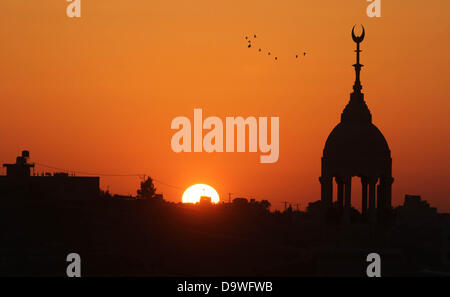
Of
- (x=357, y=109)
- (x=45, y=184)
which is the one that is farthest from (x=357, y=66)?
(x=45, y=184)

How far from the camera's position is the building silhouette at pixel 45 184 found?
171 metres

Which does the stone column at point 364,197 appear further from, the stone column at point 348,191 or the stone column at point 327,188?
the stone column at point 327,188

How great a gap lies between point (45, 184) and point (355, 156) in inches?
3355

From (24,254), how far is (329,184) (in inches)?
1824

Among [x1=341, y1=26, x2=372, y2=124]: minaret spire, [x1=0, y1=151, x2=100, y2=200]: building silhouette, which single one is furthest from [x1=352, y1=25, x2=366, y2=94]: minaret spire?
[x1=0, y1=151, x2=100, y2=200]: building silhouette

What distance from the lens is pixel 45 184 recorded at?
580 ft

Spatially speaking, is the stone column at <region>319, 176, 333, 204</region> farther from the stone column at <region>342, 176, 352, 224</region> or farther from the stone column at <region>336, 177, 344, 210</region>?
the stone column at <region>336, 177, 344, 210</region>

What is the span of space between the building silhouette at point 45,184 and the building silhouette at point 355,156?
77104 millimetres

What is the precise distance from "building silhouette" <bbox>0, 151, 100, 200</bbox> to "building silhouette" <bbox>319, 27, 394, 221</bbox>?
77.1 m

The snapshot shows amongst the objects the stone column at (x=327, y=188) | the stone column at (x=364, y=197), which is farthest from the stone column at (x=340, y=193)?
the stone column at (x=327, y=188)
